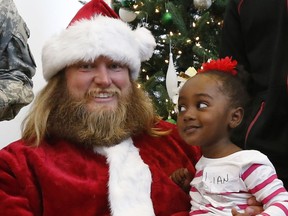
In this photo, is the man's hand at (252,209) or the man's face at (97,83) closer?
the man's hand at (252,209)

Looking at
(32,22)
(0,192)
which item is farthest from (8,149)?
(32,22)

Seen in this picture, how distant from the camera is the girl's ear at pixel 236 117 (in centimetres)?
120

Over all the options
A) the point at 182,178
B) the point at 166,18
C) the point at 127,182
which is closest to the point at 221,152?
the point at 182,178

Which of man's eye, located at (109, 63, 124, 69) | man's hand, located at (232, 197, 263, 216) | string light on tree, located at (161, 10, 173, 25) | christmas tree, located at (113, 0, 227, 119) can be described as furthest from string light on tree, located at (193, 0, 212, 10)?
man's hand, located at (232, 197, 263, 216)

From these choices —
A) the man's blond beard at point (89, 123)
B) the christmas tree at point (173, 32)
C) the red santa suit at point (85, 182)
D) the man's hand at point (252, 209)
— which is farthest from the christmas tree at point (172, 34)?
the man's hand at point (252, 209)

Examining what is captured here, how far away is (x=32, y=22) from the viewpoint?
136 inches

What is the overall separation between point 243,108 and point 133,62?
1.89 feet

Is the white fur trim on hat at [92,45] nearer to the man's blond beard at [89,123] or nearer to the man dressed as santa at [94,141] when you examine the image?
the man dressed as santa at [94,141]

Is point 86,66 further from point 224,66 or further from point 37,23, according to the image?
point 37,23

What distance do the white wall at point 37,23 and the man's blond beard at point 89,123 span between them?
1.71m

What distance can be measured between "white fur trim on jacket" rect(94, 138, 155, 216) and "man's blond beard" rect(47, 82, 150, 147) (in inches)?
1.6

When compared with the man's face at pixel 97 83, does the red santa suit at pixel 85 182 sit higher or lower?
lower

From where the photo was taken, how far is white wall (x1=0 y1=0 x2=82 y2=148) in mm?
3186

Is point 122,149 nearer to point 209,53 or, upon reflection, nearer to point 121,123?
point 121,123
